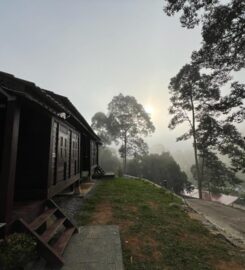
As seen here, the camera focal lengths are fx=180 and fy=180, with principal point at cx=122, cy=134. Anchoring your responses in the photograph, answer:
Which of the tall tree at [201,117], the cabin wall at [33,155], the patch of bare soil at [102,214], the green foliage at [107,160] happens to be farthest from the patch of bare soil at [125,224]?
the green foliage at [107,160]

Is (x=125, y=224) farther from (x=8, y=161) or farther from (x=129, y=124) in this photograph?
(x=129, y=124)

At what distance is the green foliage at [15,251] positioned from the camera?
7.36ft

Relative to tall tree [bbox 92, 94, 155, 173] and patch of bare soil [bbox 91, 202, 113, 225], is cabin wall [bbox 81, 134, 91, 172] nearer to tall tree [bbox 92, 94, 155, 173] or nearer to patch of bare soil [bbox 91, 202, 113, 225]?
patch of bare soil [bbox 91, 202, 113, 225]

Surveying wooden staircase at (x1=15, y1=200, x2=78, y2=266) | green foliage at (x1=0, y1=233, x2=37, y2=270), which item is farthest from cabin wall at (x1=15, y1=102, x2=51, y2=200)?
green foliage at (x1=0, y1=233, x2=37, y2=270)

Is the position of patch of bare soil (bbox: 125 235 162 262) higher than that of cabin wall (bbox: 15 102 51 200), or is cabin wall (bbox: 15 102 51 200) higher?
cabin wall (bbox: 15 102 51 200)

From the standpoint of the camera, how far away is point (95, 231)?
14.6 feet

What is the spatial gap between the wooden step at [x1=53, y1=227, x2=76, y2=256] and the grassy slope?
945mm

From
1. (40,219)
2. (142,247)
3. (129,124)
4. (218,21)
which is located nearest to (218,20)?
(218,21)

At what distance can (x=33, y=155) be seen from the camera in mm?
4332

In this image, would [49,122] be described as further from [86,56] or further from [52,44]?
[86,56]

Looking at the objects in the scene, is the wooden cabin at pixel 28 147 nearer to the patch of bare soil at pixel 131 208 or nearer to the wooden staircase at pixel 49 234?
the wooden staircase at pixel 49 234

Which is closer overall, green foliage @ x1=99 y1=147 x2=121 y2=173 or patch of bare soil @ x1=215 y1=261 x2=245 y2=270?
patch of bare soil @ x1=215 y1=261 x2=245 y2=270

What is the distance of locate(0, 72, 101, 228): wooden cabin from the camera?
283cm

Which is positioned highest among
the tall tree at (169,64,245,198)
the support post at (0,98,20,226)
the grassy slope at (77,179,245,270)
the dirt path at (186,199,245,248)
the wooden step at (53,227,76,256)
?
the tall tree at (169,64,245,198)
